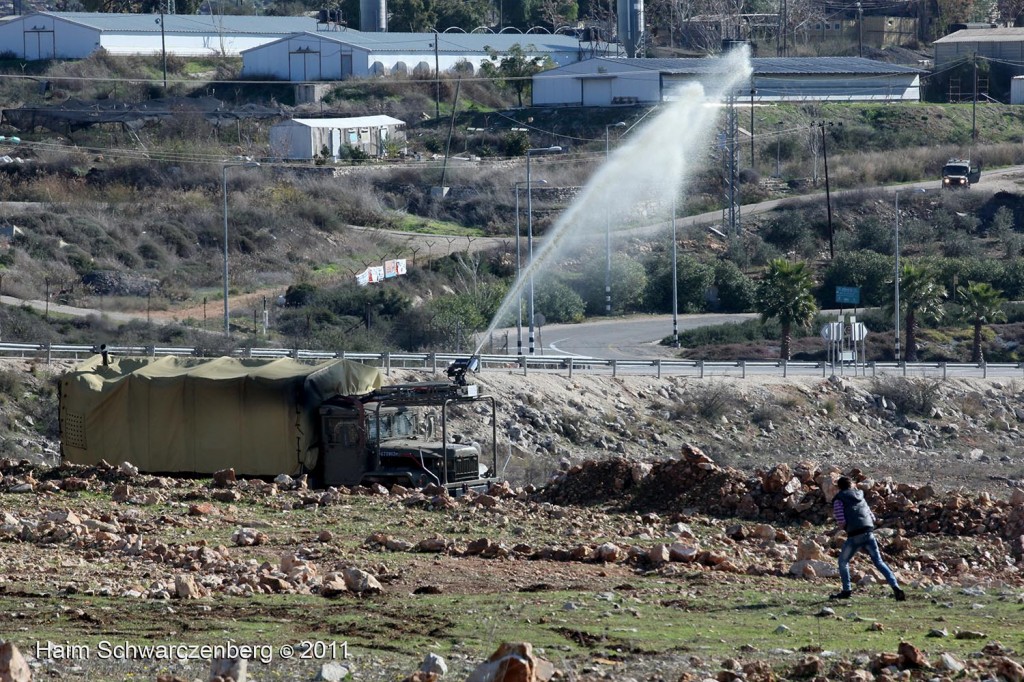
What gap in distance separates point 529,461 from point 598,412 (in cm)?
493

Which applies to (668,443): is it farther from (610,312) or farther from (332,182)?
(332,182)

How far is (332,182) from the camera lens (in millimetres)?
83688

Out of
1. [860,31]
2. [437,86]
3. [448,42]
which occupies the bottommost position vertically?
[437,86]

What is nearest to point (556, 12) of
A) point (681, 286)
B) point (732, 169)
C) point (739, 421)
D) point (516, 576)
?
point (732, 169)

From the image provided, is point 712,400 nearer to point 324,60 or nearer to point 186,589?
point 186,589

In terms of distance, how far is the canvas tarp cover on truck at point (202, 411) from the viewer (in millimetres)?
26156

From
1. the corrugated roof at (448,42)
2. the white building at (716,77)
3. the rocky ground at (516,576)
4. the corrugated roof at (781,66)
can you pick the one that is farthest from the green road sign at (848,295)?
the corrugated roof at (448,42)

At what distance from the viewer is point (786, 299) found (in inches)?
2238

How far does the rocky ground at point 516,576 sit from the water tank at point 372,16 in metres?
101

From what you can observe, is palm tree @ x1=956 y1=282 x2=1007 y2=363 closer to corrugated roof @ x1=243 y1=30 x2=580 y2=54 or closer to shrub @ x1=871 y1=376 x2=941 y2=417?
shrub @ x1=871 y1=376 x2=941 y2=417

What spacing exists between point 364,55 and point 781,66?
91.7 feet

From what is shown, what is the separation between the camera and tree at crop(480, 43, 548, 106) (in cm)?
10744

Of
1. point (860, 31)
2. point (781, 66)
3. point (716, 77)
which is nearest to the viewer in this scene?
point (716, 77)

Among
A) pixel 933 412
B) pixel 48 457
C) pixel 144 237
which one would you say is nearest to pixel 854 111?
pixel 144 237
